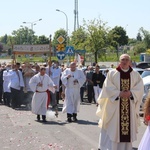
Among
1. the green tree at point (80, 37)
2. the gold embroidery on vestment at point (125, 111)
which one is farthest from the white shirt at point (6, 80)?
the green tree at point (80, 37)

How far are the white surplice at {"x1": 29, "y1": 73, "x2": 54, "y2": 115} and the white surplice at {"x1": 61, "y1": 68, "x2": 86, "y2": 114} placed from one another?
2.41ft

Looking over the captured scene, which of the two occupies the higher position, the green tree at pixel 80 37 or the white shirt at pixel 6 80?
the green tree at pixel 80 37

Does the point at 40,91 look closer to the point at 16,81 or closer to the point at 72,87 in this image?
the point at 72,87

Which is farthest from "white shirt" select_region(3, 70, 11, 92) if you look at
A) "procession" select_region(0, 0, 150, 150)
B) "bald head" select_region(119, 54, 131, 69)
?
"bald head" select_region(119, 54, 131, 69)

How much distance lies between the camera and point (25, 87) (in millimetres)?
20250

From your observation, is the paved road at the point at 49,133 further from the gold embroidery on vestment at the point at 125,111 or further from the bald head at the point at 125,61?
the bald head at the point at 125,61

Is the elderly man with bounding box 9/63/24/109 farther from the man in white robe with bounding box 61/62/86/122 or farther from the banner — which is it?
the man in white robe with bounding box 61/62/86/122

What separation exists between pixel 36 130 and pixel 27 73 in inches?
304

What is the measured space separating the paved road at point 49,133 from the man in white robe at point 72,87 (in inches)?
15.2

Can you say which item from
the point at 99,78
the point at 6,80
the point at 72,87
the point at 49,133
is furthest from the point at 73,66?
the point at 6,80

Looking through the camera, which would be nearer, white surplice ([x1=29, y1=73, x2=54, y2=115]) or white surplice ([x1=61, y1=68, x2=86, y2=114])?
white surplice ([x1=61, y1=68, x2=86, y2=114])

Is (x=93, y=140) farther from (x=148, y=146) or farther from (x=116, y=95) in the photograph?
(x=148, y=146)

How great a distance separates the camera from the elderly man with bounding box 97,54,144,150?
905 centimetres

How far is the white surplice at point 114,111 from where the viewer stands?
906 cm
